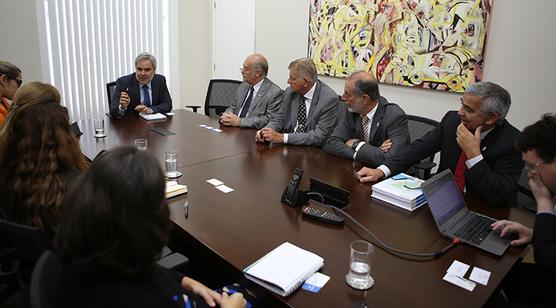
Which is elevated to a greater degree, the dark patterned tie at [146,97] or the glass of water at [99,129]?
the dark patterned tie at [146,97]

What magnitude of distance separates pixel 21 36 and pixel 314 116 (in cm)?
327

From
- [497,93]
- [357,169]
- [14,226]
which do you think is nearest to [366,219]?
[357,169]

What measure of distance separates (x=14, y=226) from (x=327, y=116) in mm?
2240

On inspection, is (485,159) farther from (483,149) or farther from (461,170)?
(461,170)

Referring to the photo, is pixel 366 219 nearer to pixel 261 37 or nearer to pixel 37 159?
pixel 37 159

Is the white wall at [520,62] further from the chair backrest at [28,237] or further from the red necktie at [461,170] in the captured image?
the chair backrest at [28,237]

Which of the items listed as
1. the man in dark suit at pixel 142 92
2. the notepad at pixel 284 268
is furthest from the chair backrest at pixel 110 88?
the notepad at pixel 284 268

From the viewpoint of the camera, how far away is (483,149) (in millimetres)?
2084

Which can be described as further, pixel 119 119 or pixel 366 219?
pixel 119 119

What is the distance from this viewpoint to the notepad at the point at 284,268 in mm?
1190

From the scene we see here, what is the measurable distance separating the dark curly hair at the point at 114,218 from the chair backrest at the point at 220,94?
3.61 m

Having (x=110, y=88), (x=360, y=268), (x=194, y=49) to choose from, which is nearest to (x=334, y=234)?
(x=360, y=268)

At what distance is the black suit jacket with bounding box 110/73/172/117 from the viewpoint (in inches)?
143

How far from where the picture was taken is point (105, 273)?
86 centimetres
